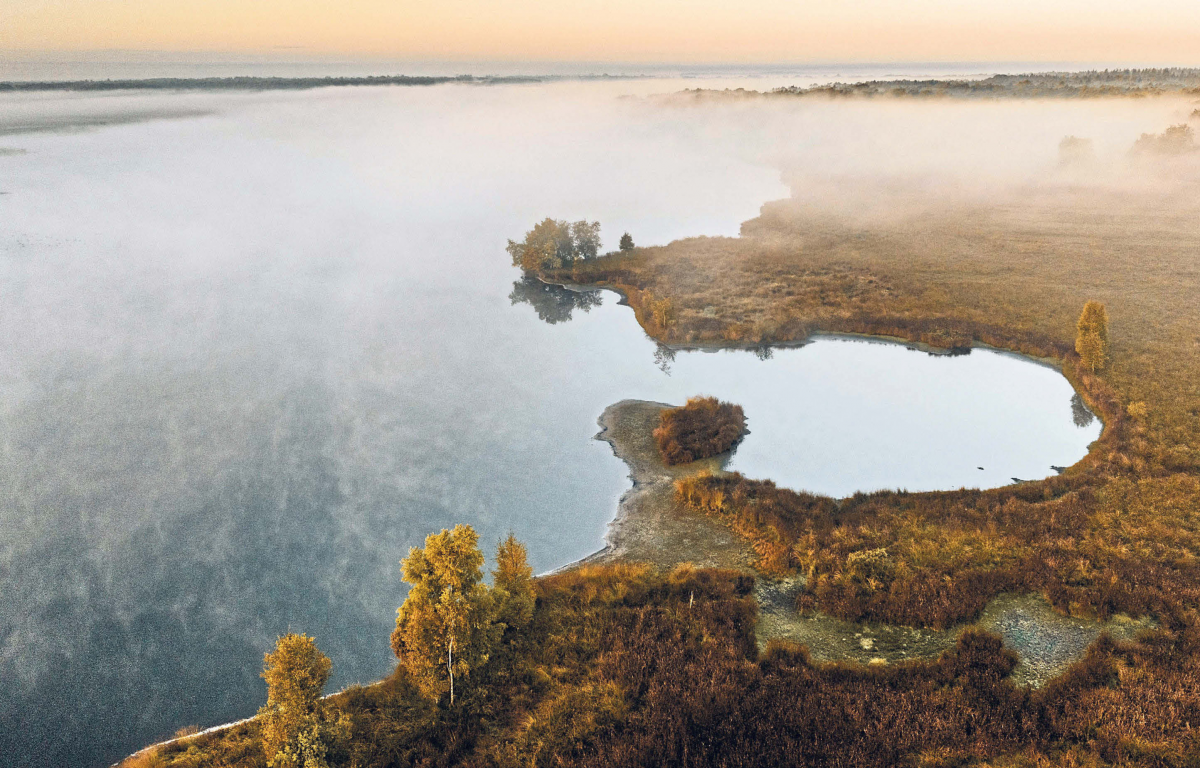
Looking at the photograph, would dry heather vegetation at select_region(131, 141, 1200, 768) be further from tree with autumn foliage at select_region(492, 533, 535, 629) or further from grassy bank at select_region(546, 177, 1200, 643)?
tree with autumn foliage at select_region(492, 533, 535, 629)

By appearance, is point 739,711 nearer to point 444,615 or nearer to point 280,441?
point 444,615

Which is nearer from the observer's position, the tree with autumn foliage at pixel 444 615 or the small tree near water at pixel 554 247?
the tree with autumn foliage at pixel 444 615

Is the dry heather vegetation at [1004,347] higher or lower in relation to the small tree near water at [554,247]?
lower

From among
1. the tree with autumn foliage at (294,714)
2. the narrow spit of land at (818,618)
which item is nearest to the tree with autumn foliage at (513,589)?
the narrow spit of land at (818,618)

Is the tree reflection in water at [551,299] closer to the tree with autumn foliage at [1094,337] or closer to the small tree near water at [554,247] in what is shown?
the small tree near water at [554,247]

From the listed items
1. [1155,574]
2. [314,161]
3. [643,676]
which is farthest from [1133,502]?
[314,161]

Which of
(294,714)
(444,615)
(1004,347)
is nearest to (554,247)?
(1004,347)

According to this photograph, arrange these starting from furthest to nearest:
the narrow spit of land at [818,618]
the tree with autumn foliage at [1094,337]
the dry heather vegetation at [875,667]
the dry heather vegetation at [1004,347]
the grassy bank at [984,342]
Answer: the tree with autumn foliage at [1094,337]
the grassy bank at [984,342]
the dry heather vegetation at [1004,347]
the narrow spit of land at [818,618]
the dry heather vegetation at [875,667]
